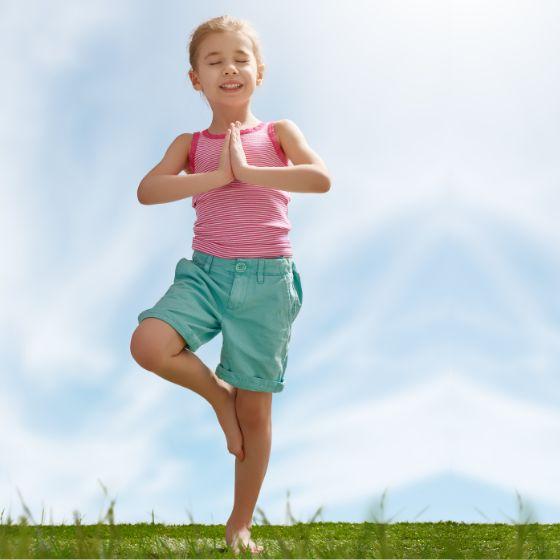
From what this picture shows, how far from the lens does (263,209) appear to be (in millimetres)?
3812

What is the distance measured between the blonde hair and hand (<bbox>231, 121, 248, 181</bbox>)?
46 centimetres

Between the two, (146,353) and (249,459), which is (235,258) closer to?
(146,353)

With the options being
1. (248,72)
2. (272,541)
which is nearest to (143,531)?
(272,541)

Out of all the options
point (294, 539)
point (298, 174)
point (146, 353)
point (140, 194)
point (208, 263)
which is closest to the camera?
point (294, 539)

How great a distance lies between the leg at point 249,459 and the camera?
3.73 meters

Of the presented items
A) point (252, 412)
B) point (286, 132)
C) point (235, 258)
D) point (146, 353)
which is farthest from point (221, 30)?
point (252, 412)

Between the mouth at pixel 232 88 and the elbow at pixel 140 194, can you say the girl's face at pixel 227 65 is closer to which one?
the mouth at pixel 232 88

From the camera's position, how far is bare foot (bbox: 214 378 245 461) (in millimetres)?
3674

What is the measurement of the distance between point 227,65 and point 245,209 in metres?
0.68

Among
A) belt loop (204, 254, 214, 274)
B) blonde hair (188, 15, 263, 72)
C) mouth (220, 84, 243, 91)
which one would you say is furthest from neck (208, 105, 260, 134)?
belt loop (204, 254, 214, 274)

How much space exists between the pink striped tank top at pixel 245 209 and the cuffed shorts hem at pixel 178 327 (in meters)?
0.42

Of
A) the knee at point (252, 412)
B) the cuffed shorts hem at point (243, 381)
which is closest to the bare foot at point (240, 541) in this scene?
the knee at point (252, 412)

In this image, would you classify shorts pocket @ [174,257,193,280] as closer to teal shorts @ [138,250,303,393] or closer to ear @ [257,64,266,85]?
teal shorts @ [138,250,303,393]

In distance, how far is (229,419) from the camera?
369 cm
